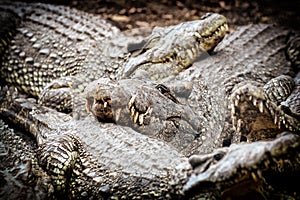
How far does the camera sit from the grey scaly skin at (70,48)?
126 inches

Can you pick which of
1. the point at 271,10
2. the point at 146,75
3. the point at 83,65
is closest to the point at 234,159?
the point at 146,75

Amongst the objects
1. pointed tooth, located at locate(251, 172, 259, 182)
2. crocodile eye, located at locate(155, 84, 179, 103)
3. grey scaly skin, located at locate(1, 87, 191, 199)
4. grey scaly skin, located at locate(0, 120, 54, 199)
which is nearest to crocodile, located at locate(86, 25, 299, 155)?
crocodile eye, located at locate(155, 84, 179, 103)

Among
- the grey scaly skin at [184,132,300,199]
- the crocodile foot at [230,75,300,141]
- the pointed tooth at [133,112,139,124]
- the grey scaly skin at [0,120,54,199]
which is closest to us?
the grey scaly skin at [184,132,300,199]

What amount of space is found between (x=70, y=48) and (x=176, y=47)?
3.09 ft

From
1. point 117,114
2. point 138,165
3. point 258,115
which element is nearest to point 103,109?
point 117,114

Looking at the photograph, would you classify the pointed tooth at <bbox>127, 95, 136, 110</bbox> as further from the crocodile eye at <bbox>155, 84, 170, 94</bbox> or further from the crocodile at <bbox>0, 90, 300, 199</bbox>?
the crocodile eye at <bbox>155, 84, 170, 94</bbox>

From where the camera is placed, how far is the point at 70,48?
3617 mm

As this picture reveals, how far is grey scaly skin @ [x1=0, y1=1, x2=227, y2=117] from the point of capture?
10.5 ft

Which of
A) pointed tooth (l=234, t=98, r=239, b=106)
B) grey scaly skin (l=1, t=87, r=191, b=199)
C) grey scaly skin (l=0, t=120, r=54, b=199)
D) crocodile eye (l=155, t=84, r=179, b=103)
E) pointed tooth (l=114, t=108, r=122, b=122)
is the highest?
pointed tooth (l=234, t=98, r=239, b=106)

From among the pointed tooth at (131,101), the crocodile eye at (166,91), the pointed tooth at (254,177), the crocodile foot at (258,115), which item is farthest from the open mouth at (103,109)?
the pointed tooth at (254,177)

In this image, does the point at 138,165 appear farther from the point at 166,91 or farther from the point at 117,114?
the point at 166,91

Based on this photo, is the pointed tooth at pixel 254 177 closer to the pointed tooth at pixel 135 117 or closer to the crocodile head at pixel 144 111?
the crocodile head at pixel 144 111

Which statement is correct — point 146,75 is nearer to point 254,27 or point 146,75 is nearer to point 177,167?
point 177,167

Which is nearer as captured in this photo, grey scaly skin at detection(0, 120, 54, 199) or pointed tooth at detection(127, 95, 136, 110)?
grey scaly skin at detection(0, 120, 54, 199)
